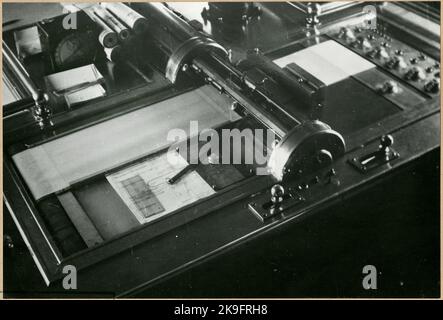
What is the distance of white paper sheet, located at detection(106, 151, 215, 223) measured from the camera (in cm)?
212

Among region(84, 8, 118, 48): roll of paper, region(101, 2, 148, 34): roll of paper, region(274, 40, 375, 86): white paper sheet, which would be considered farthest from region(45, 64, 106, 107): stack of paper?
region(274, 40, 375, 86): white paper sheet

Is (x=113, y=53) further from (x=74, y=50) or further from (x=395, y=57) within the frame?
(x=395, y=57)

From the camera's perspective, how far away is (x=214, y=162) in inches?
90.3

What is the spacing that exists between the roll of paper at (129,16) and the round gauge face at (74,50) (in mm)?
183

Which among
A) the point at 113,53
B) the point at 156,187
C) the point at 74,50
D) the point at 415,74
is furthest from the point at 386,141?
the point at 74,50

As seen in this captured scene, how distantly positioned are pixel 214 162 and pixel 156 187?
9.6 inches

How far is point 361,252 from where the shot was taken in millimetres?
2223

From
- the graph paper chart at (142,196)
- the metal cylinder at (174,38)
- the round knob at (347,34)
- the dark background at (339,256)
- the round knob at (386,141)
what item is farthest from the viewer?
the round knob at (347,34)

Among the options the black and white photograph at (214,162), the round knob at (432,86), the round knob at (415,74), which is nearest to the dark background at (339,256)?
the black and white photograph at (214,162)

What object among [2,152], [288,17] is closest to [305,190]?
[2,152]

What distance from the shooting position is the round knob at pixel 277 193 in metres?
2.07

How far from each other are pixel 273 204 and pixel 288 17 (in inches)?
57.7

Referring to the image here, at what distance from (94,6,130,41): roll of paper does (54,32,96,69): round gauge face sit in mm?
116

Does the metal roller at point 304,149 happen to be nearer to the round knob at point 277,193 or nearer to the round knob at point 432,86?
the round knob at point 277,193
